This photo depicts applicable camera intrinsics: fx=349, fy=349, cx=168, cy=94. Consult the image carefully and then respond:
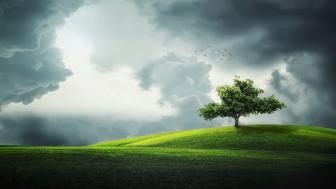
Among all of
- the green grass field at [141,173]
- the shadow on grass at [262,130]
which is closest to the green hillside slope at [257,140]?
the shadow on grass at [262,130]

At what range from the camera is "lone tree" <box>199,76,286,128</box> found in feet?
212

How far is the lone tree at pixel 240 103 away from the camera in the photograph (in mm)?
64625

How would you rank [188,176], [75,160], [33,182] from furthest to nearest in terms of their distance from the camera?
[75,160] < [188,176] < [33,182]

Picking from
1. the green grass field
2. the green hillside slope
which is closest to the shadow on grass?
the green hillside slope

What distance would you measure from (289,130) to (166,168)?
43497 mm

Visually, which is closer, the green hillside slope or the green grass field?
the green grass field

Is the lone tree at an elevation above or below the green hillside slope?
above

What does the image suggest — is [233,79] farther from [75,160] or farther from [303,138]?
[75,160]

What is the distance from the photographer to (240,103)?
6397 centimetres

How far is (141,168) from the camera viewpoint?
2623cm

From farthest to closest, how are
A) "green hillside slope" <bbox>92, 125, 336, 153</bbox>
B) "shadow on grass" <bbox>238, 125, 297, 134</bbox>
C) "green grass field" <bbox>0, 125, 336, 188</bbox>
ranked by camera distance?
"shadow on grass" <bbox>238, 125, 297, 134</bbox>
"green hillside slope" <bbox>92, 125, 336, 153</bbox>
"green grass field" <bbox>0, 125, 336, 188</bbox>

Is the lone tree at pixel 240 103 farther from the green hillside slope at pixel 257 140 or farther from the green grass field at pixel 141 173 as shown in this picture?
the green grass field at pixel 141 173

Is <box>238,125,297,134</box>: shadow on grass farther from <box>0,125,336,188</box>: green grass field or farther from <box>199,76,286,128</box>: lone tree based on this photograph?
<box>0,125,336,188</box>: green grass field

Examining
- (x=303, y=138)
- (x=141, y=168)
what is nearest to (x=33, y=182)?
(x=141, y=168)
